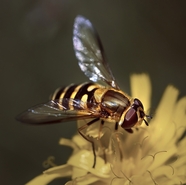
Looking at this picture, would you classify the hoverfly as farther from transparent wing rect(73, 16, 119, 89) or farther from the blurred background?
the blurred background

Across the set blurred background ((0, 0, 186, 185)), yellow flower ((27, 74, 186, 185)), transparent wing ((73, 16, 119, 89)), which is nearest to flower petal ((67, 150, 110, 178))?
yellow flower ((27, 74, 186, 185))

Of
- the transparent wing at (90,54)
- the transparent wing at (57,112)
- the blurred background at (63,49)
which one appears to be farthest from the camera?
the blurred background at (63,49)

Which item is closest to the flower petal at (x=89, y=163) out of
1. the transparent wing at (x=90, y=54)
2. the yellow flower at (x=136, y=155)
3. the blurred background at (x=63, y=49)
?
the yellow flower at (x=136, y=155)

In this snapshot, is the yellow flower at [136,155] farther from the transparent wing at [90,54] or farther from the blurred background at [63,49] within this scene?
the blurred background at [63,49]

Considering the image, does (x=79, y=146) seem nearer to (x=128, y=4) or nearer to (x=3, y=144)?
(x=3, y=144)

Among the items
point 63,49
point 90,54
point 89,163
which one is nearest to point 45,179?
point 89,163

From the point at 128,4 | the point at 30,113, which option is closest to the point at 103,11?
the point at 128,4

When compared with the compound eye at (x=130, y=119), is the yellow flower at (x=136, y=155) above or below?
below
